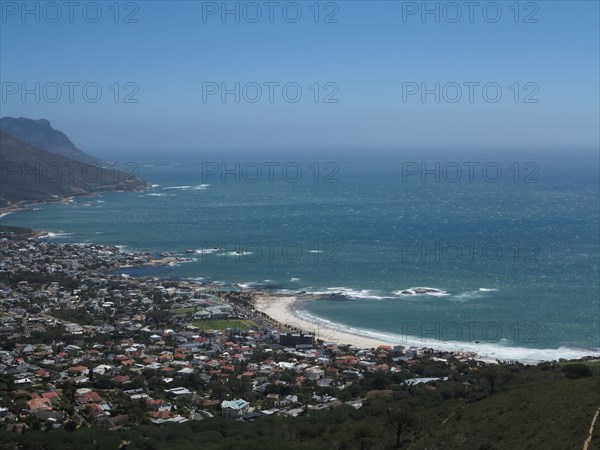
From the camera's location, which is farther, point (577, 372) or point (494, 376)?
point (494, 376)

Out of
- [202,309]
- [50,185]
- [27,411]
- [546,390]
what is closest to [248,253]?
[202,309]

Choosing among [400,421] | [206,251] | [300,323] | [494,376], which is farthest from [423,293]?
[400,421]

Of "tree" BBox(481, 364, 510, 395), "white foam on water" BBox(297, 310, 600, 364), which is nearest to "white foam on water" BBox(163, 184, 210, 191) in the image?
"white foam on water" BBox(297, 310, 600, 364)

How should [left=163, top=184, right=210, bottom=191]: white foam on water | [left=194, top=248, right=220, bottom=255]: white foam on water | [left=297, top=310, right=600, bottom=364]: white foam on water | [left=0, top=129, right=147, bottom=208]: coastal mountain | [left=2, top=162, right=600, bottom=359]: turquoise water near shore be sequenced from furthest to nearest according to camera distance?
1. [left=163, top=184, right=210, bottom=191]: white foam on water
2. [left=0, top=129, right=147, bottom=208]: coastal mountain
3. [left=194, top=248, right=220, bottom=255]: white foam on water
4. [left=2, top=162, right=600, bottom=359]: turquoise water near shore
5. [left=297, top=310, right=600, bottom=364]: white foam on water

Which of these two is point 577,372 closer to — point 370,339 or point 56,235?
point 370,339

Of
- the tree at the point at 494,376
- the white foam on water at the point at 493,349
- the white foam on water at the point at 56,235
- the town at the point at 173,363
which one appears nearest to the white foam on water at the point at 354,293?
the town at the point at 173,363

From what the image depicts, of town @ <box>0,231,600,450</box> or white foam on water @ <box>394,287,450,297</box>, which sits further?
white foam on water @ <box>394,287,450,297</box>

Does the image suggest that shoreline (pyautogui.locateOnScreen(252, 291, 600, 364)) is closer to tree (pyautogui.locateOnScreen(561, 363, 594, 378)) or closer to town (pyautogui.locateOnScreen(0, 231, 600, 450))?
town (pyautogui.locateOnScreen(0, 231, 600, 450))
